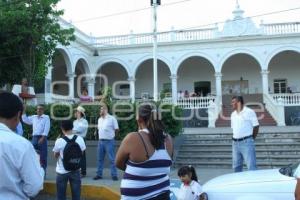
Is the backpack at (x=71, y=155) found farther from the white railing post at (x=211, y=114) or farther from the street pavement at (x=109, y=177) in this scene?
the white railing post at (x=211, y=114)

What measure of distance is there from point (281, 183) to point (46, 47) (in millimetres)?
11953

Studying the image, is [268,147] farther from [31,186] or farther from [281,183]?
[31,186]

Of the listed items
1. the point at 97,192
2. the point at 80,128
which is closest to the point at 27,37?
the point at 80,128

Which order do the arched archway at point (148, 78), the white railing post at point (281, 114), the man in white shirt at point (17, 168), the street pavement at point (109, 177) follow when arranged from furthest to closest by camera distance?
the arched archway at point (148, 78) → the white railing post at point (281, 114) → the street pavement at point (109, 177) → the man in white shirt at point (17, 168)

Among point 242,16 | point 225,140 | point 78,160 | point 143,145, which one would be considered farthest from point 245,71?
point 143,145

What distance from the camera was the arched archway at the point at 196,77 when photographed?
30594mm

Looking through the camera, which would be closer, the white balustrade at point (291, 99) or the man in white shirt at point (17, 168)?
the man in white shirt at point (17, 168)

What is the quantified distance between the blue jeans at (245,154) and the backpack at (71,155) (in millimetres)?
3338

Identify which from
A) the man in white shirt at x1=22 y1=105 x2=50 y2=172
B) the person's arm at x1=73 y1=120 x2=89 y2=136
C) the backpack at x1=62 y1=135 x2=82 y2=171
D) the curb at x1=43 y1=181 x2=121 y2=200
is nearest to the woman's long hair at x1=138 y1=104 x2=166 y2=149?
the backpack at x1=62 y1=135 x2=82 y2=171

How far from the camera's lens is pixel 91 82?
1121 inches

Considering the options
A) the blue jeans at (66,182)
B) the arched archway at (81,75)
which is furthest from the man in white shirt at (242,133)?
the arched archway at (81,75)

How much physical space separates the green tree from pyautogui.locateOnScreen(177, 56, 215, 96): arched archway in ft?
52.9

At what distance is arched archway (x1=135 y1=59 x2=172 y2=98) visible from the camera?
102 feet

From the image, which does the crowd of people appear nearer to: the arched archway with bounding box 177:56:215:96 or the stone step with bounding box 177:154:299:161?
the stone step with bounding box 177:154:299:161
